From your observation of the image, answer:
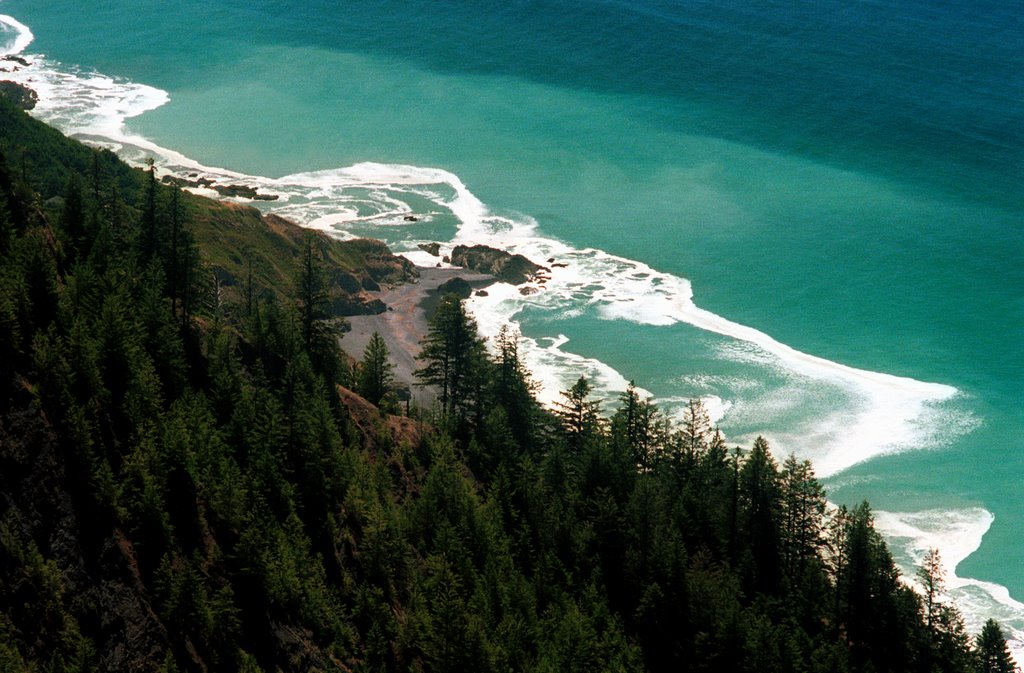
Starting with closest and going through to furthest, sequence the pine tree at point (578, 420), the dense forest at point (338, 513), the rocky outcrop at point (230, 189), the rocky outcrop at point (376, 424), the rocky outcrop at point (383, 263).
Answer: the dense forest at point (338, 513), the rocky outcrop at point (376, 424), the pine tree at point (578, 420), the rocky outcrop at point (383, 263), the rocky outcrop at point (230, 189)

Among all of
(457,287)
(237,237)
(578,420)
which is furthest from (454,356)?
(237,237)

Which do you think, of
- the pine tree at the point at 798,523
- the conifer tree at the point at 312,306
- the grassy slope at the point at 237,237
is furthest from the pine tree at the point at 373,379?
the pine tree at the point at 798,523

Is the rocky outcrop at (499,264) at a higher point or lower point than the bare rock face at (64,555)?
lower

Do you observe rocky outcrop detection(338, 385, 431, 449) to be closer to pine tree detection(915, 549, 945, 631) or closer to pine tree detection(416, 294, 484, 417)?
pine tree detection(416, 294, 484, 417)

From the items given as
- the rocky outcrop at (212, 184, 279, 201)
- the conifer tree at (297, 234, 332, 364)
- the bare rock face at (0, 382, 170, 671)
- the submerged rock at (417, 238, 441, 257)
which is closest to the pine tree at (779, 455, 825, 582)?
the conifer tree at (297, 234, 332, 364)

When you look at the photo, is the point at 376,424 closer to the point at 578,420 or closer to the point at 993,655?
the point at 578,420

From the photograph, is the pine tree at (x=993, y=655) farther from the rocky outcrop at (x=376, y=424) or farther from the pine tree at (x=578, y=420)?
the rocky outcrop at (x=376, y=424)

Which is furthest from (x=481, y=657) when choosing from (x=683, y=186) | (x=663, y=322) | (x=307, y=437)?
(x=683, y=186)
